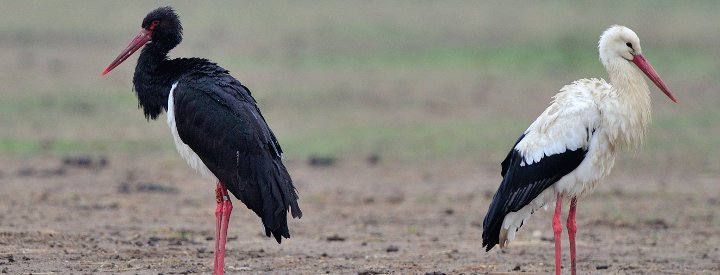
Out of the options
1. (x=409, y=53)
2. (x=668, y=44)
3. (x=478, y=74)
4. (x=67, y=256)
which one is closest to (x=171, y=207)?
(x=67, y=256)

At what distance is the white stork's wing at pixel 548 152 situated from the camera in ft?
25.2

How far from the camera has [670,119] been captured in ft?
53.7

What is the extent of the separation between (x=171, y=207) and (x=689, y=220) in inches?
168

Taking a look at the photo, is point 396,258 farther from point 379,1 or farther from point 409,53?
point 379,1

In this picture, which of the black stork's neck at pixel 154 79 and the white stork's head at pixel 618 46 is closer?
the white stork's head at pixel 618 46

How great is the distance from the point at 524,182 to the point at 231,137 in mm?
1712

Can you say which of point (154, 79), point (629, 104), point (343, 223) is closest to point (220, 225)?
point (154, 79)

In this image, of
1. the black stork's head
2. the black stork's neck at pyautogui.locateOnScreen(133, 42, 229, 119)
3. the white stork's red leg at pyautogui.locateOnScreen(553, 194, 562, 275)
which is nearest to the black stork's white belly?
the black stork's neck at pyautogui.locateOnScreen(133, 42, 229, 119)

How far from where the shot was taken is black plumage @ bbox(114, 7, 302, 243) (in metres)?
7.42

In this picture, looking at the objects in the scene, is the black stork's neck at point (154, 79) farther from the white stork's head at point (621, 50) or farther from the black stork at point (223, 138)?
the white stork's head at point (621, 50)

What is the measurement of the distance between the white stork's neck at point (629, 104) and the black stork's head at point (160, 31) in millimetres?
2728

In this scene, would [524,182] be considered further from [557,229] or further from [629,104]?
[629,104]

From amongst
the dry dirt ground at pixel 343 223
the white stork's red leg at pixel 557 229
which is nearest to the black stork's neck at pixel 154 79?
the dry dirt ground at pixel 343 223

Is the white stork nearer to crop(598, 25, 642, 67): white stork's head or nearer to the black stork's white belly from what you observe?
crop(598, 25, 642, 67): white stork's head
